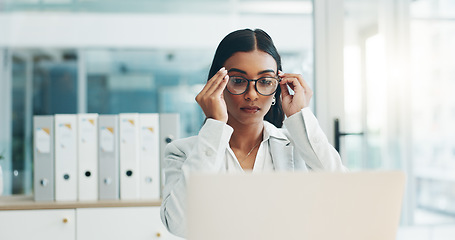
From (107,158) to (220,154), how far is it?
3.55 feet

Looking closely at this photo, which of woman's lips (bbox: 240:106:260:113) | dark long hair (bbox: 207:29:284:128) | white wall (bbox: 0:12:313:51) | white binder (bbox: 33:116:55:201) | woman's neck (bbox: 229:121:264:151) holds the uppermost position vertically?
white wall (bbox: 0:12:313:51)

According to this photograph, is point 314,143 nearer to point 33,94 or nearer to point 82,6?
point 82,6

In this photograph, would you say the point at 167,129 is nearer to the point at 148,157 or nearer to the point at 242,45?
the point at 148,157

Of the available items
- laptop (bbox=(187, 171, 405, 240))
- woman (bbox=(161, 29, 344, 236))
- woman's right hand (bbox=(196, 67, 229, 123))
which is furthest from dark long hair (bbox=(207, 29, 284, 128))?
laptop (bbox=(187, 171, 405, 240))

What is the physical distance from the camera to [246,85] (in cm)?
130

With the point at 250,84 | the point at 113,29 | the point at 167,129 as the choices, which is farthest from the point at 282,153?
the point at 113,29

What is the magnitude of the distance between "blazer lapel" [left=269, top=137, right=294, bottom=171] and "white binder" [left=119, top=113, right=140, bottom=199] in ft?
3.02

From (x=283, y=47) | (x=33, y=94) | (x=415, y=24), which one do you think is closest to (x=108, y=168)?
(x=33, y=94)

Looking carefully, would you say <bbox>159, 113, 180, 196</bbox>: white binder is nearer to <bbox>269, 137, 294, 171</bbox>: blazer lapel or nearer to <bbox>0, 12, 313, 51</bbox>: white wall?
<bbox>0, 12, 313, 51</bbox>: white wall

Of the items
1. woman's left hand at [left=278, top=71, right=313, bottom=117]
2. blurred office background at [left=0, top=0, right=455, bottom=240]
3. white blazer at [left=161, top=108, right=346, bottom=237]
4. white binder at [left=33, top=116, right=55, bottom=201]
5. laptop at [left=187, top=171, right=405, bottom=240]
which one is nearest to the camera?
laptop at [left=187, top=171, right=405, bottom=240]

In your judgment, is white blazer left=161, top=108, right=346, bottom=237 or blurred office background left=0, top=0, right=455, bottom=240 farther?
blurred office background left=0, top=0, right=455, bottom=240

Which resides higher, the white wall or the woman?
the white wall

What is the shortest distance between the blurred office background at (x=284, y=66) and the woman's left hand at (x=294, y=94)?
1.01m

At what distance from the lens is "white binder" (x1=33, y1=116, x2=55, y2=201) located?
2.06 m
